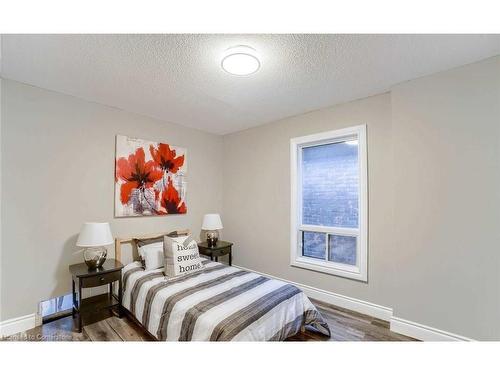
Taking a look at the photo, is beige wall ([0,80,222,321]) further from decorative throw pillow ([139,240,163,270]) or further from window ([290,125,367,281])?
window ([290,125,367,281])

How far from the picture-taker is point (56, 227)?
2279 mm

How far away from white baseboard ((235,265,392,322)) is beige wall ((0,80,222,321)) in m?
2.41

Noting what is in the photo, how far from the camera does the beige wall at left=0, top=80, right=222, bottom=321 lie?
6.70 feet

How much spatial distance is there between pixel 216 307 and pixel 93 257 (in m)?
1.40

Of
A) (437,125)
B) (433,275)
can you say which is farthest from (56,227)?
(437,125)

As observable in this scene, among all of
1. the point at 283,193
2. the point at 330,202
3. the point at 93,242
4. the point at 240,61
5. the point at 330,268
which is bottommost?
the point at 330,268

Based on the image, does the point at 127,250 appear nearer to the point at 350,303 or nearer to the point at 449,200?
the point at 350,303

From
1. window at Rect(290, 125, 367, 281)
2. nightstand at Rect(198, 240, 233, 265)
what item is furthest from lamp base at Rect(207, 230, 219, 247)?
window at Rect(290, 125, 367, 281)

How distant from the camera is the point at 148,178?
2967mm

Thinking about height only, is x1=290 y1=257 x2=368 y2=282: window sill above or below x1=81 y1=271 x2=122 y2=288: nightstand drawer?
below

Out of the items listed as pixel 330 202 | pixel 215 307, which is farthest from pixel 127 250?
pixel 330 202

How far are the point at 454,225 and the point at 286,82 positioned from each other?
6.29ft
